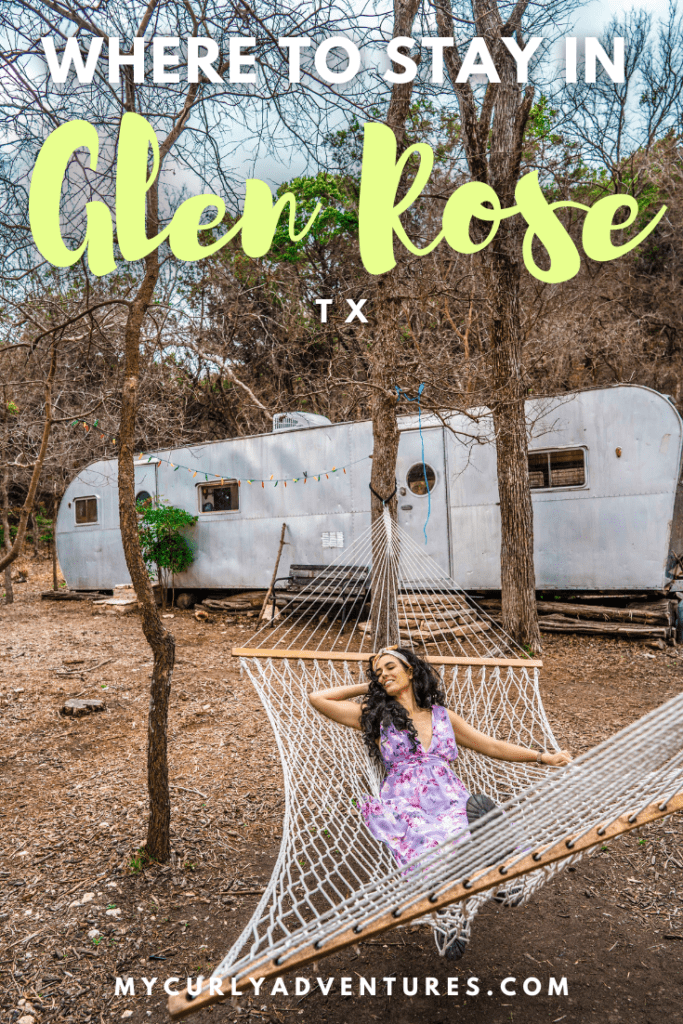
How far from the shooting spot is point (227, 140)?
295 centimetres

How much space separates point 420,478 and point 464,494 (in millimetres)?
449

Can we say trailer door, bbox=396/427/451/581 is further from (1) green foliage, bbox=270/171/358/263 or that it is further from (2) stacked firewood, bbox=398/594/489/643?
(1) green foliage, bbox=270/171/358/263

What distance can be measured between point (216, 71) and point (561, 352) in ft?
25.3

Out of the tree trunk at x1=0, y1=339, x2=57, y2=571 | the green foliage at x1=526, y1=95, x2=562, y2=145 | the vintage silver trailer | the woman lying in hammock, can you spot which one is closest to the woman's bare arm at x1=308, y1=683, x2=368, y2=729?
the woman lying in hammock

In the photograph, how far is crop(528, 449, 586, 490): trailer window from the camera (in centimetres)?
611

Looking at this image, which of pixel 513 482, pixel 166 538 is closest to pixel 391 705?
pixel 513 482

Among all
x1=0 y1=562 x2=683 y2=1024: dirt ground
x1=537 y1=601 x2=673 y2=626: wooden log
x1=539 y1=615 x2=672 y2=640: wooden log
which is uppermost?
x1=537 y1=601 x2=673 y2=626: wooden log

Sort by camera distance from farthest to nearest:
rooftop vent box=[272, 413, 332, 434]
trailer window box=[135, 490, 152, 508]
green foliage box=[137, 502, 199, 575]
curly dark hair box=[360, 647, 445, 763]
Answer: trailer window box=[135, 490, 152, 508], green foliage box=[137, 502, 199, 575], rooftop vent box=[272, 413, 332, 434], curly dark hair box=[360, 647, 445, 763]

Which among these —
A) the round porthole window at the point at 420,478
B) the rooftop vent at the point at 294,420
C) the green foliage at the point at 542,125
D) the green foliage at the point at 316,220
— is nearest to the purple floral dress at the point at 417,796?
the round porthole window at the point at 420,478

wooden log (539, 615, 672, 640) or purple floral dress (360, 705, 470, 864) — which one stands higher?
purple floral dress (360, 705, 470, 864)

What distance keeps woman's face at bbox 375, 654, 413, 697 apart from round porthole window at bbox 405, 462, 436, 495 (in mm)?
4273

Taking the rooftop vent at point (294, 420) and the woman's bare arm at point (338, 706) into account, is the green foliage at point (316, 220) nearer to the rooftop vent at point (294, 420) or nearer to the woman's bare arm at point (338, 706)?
the rooftop vent at point (294, 420)

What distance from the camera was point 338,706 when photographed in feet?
8.12

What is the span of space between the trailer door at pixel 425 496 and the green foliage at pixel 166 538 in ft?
9.03
